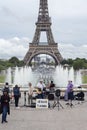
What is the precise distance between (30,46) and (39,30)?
6.53 metres

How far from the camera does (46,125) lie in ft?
60.8

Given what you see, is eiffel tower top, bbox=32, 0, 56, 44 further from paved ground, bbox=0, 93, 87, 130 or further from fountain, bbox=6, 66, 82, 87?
paved ground, bbox=0, 93, 87, 130

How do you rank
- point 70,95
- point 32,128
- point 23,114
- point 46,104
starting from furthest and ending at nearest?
point 70,95
point 46,104
point 23,114
point 32,128

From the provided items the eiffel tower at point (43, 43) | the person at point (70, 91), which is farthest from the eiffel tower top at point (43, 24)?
the person at point (70, 91)

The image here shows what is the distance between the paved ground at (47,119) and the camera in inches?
711

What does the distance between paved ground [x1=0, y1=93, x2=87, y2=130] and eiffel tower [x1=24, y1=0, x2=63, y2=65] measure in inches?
4646

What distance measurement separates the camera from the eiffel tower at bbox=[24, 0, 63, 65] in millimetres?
144000

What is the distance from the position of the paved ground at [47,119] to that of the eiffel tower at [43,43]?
4646 inches

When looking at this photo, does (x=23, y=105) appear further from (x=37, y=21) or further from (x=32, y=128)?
(x=37, y=21)

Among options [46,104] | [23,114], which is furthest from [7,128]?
[46,104]

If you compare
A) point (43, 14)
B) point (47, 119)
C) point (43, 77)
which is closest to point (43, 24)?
point (43, 14)

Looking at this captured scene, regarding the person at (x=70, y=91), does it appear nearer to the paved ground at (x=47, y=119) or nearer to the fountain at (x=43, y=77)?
the paved ground at (x=47, y=119)

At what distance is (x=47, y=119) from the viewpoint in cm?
2069

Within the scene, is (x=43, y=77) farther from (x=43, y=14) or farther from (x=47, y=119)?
(x=43, y=14)
